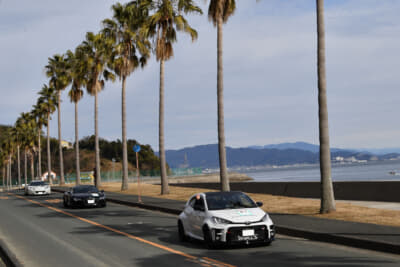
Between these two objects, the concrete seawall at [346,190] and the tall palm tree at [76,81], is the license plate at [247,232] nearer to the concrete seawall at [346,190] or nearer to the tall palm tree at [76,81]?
the concrete seawall at [346,190]

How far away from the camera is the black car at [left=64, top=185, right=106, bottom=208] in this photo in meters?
28.8

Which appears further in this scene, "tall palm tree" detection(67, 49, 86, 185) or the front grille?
"tall palm tree" detection(67, 49, 86, 185)

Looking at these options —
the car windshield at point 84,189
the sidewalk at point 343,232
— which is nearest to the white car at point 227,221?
the sidewalk at point 343,232

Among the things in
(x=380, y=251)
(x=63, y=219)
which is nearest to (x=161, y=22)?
(x=63, y=219)

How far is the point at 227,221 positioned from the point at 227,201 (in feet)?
3.88

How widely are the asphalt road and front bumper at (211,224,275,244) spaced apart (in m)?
0.25

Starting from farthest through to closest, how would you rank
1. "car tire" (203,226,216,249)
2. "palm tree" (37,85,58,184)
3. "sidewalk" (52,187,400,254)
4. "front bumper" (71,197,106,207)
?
"palm tree" (37,85,58,184) → "front bumper" (71,197,106,207) → "car tire" (203,226,216,249) → "sidewalk" (52,187,400,254)

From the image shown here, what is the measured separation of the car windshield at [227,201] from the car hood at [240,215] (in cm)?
35

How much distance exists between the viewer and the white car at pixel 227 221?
1227cm

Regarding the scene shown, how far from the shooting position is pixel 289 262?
10.4m

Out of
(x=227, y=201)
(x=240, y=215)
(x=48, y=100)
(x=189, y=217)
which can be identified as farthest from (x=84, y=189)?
(x=48, y=100)

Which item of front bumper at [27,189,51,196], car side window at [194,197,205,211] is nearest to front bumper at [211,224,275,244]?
car side window at [194,197,205,211]

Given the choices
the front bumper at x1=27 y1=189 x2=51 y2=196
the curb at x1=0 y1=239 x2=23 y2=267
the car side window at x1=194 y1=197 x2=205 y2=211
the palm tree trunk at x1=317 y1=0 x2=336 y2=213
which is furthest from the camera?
the front bumper at x1=27 y1=189 x2=51 y2=196

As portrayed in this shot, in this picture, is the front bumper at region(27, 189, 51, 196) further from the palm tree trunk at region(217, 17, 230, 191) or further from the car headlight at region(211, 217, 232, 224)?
the car headlight at region(211, 217, 232, 224)
